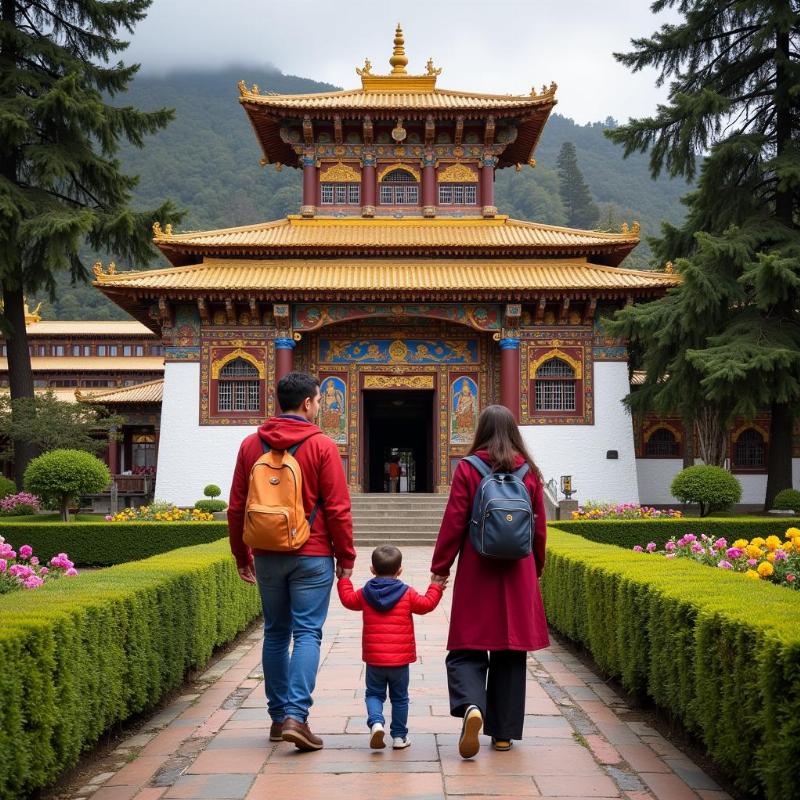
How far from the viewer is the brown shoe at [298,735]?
5.06 meters

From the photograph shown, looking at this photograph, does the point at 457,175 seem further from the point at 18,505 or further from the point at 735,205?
the point at 18,505

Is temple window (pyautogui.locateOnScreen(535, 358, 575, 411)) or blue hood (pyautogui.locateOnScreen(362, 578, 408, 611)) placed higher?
temple window (pyautogui.locateOnScreen(535, 358, 575, 411))

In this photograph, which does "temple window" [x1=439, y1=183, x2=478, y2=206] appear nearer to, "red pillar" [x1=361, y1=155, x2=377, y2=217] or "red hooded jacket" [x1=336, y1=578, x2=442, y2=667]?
"red pillar" [x1=361, y1=155, x2=377, y2=217]

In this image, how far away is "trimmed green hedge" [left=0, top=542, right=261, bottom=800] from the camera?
162 inches

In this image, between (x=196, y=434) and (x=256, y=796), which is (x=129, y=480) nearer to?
(x=196, y=434)

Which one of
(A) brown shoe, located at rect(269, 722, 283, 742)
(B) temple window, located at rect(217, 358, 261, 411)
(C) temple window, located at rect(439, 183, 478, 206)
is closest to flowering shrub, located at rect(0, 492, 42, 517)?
(B) temple window, located at rect(217, 358, 261, 411)

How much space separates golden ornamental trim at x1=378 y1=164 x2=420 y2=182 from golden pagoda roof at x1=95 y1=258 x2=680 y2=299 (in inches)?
128

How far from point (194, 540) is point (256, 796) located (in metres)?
12.6

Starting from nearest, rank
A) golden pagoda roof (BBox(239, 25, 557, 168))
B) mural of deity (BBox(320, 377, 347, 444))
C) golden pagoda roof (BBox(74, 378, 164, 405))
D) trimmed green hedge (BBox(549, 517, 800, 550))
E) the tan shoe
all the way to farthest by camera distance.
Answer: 1. the tan shoe
2. trimmed green hedge (BBox(549, 517, 800, 550))
3. mural of deity (BBox(320, 377, 347, 444))
4. golden pagoda roof (BBox(239, 25, 557, 168))
5. golden pagoda roof (BBox(74, 378, 164, 405))

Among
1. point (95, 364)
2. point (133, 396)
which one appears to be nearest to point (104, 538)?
point (133, 396)

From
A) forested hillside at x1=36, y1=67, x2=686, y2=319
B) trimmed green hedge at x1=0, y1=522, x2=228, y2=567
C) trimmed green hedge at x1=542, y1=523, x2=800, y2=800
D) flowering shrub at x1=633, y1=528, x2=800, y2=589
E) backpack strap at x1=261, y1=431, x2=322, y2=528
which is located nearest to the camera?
trimmed green hedge at x1=542, y1=523, x2=800, y2=800

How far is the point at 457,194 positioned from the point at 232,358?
7.78 metres

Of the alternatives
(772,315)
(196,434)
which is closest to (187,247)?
(196,434)

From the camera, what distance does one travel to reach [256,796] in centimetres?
445
